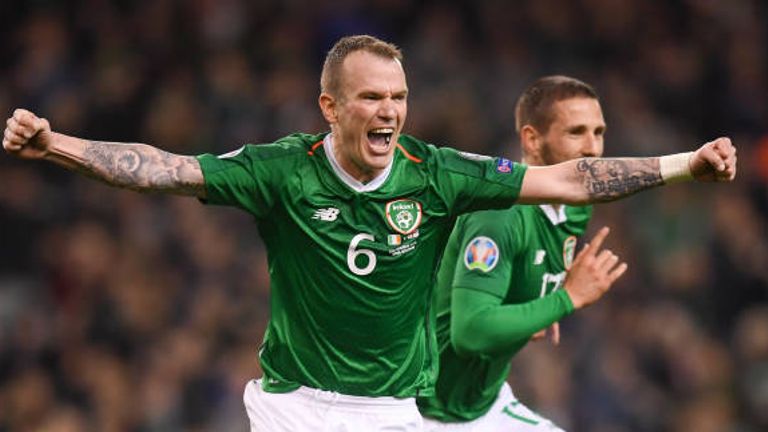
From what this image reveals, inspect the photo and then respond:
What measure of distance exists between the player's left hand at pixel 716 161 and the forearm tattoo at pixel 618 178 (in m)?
0.19

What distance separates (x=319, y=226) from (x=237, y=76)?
24.8ft

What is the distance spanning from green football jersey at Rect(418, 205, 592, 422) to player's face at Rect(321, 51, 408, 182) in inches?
38.2

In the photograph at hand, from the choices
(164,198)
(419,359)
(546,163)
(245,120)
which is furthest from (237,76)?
(419,359)

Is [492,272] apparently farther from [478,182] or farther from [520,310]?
[478,182]

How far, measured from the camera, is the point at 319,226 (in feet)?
16.8

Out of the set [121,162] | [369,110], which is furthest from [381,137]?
[121,162]

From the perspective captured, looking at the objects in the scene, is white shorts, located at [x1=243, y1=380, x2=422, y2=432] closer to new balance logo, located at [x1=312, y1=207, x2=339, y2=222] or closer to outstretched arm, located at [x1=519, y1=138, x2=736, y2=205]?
new balance logo, located at [x1=312, y1=207, x2=339, y2=222]

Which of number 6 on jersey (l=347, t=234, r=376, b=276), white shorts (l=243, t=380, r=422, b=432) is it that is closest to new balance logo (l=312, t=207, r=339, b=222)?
number 6 on jersey (l=347, t=234, r=376, b=276)

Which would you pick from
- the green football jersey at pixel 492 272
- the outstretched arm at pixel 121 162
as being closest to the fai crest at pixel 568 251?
the green football jersey at pixel 492 272

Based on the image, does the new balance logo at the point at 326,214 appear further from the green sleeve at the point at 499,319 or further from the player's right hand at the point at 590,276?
the player's right hand at the point at 590,276

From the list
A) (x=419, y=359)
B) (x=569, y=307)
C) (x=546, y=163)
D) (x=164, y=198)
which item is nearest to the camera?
(x=419, y=359)

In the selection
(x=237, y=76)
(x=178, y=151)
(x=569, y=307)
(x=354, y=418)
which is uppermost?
(x=237, y=76)

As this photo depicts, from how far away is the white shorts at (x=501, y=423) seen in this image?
246 inches

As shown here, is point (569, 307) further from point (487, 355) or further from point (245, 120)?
point (245, 120)
